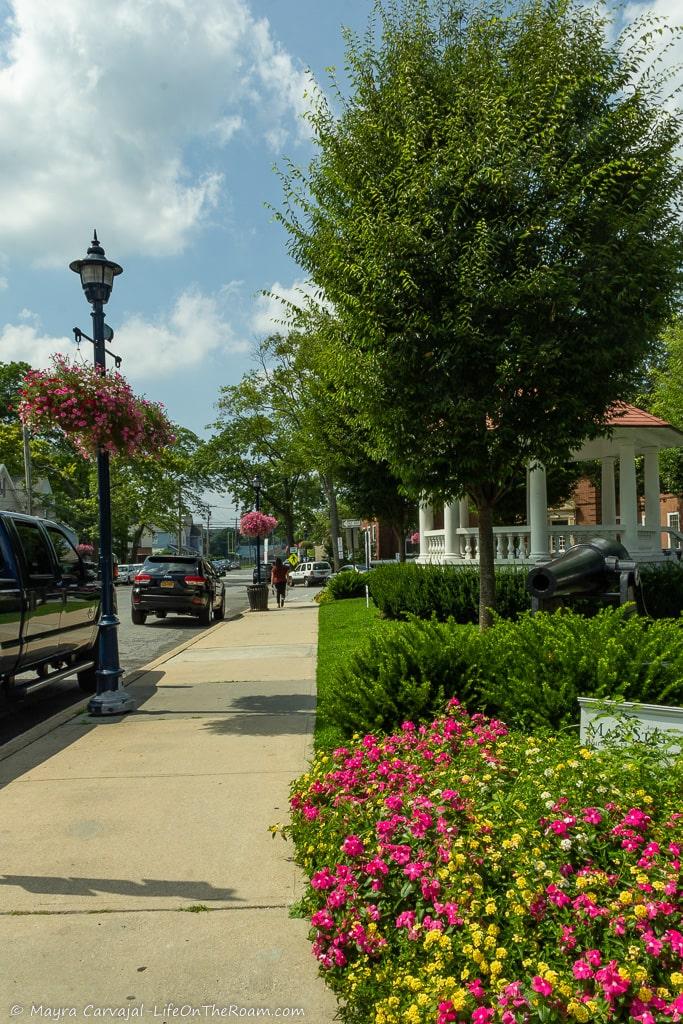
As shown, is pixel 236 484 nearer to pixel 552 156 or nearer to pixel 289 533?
pixel 289 533

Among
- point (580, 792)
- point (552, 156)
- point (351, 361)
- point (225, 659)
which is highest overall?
point (552, 156)

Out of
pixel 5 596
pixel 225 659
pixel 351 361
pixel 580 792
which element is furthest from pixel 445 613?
pixel 580 792

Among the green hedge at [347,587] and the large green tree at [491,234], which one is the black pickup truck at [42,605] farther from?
the green hedge at [347,587]

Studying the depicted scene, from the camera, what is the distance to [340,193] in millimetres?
10398

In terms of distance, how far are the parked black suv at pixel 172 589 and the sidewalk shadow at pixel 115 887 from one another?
15196 millimetres

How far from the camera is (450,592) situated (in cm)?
1488

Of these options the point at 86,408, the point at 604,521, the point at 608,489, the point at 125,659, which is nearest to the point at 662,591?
the point at 604,521

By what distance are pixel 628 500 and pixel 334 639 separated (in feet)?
21.4

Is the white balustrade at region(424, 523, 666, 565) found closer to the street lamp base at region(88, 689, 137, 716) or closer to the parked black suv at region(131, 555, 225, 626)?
the parked black suv at region(131, 555, 225, 626)

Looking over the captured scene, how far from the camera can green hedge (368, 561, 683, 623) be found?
13.7 m

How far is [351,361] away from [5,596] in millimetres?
5245

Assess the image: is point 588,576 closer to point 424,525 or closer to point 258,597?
point 424,525

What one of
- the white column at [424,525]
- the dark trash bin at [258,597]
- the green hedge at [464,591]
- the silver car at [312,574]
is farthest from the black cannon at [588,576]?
the silver car at [312,574]

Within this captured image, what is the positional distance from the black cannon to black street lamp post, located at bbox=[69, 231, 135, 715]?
432 centimetres
